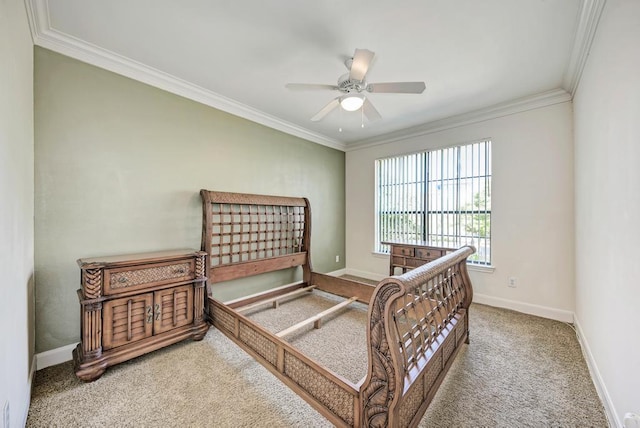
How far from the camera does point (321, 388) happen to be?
1.36m

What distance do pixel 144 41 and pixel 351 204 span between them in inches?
147

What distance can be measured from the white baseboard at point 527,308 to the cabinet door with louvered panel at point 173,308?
11.7 ft

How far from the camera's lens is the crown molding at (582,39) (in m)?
1.60

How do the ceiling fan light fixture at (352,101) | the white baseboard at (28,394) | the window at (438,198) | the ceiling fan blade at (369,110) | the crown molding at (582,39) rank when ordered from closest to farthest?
the white baseboard at (28,394) < the crown molding at (582,39) < the ceiling fan light fixture at (352,101) < the ceiling fan blade at (369,110) < the window at (438,198)

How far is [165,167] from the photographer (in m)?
2.59

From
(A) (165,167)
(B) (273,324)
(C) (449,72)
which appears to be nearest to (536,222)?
(C) (449,72)

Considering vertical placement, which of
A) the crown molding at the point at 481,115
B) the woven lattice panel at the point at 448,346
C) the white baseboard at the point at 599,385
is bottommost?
the white baseboard at the point at 599,385

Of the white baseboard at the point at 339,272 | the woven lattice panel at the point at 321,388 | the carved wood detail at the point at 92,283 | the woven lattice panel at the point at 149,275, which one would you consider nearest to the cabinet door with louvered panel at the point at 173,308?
the woven lattice panel at the point at 149,275

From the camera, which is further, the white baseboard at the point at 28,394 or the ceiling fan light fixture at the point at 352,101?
the ceiling fan light fixture at the point at 352,101

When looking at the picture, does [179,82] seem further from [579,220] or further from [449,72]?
[579,220]

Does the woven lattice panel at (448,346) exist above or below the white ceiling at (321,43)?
below

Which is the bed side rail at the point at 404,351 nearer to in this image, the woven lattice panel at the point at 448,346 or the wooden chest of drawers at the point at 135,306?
the woven lattice panel at the point at 448,346

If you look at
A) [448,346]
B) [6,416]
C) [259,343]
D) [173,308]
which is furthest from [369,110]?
[6,416]

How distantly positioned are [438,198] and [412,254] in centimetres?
103
